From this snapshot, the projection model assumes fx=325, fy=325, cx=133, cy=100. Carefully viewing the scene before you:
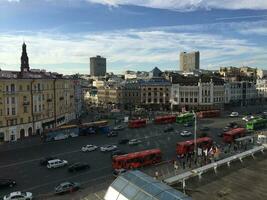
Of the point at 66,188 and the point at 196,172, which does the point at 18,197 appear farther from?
the point at 196,172

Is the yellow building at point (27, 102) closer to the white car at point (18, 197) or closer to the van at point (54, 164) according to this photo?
the van at point (54, 164)

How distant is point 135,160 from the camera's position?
2057 inches

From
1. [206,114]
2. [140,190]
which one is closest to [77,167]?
[140,190]

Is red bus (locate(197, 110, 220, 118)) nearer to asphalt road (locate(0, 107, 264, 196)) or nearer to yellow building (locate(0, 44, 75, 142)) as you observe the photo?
asphalt road (locate(0, 107, 264, 196))

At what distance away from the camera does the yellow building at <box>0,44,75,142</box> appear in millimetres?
78875

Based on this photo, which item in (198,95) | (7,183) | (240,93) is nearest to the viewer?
(7,183)

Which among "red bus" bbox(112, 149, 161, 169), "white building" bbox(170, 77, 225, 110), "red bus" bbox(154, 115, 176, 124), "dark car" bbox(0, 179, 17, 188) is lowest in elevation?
"dark car" bbox(0, 179, 17, 188)

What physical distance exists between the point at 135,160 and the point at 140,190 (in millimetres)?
27758

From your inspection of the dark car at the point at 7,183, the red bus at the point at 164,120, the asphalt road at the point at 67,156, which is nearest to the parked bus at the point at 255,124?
the asphalt road at the point at 67,156

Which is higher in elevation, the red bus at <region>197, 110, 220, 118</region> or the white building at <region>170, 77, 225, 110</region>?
the white building at <region>170, 77, 225, 110</region>

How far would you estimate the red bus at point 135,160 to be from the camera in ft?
167

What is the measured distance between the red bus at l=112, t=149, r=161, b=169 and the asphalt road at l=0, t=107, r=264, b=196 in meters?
1.96

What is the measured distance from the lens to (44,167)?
2167 inches

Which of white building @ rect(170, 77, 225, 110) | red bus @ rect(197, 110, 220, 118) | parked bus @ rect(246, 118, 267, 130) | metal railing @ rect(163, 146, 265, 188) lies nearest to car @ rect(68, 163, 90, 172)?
metal railing @ rect(163, 146, 265, 188)
